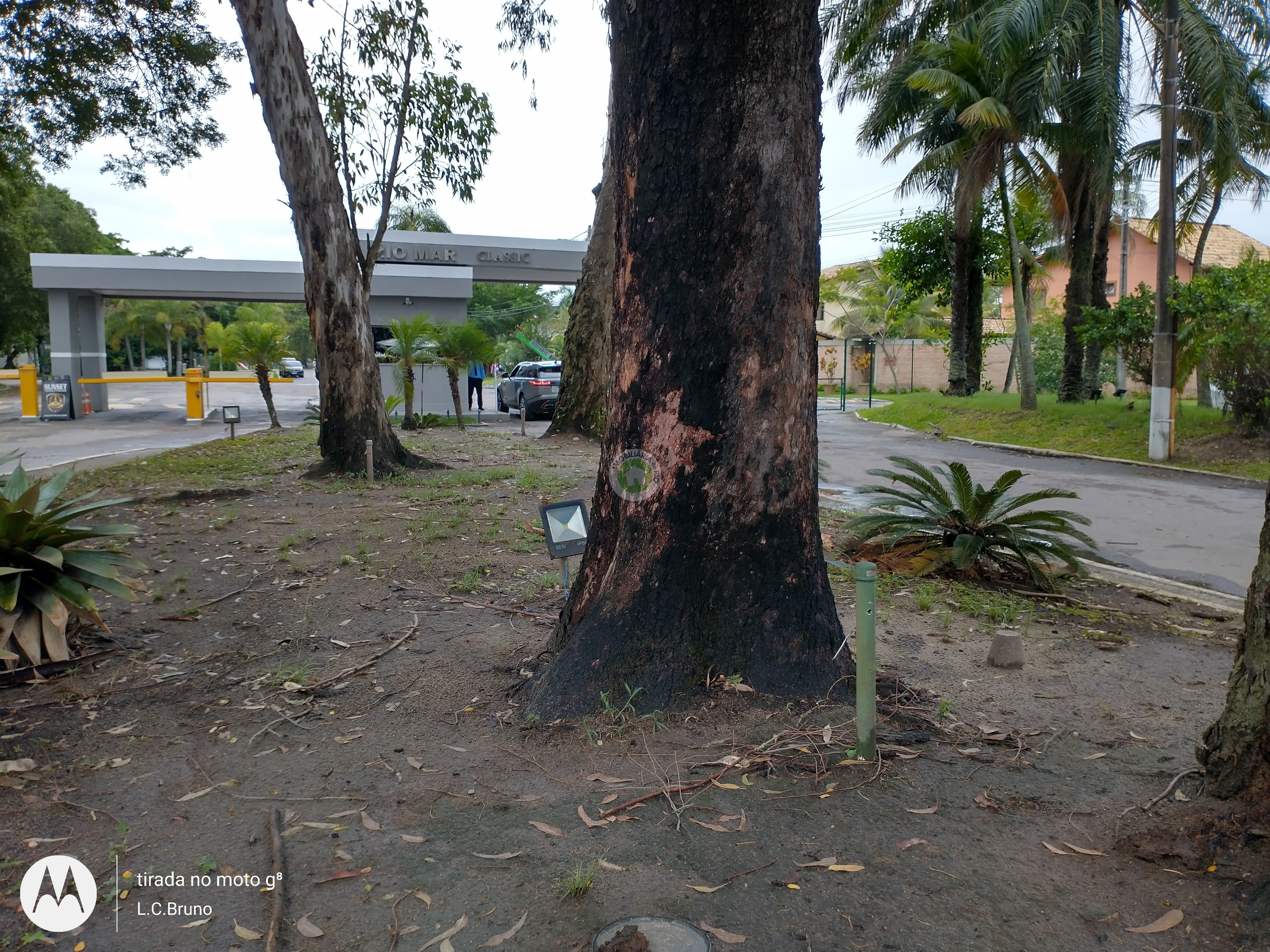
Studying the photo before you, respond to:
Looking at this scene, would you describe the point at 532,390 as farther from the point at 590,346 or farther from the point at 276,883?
the point at 276,883

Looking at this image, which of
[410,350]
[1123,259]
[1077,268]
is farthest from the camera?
[1123,259]

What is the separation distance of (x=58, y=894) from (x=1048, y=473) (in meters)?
15.2

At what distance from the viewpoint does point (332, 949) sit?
9.21 ft

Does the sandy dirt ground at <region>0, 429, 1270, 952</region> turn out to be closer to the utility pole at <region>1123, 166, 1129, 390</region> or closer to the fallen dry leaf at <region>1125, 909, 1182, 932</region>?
the fallen dry leaf at <region>1125, 909, 1182, 932</region>

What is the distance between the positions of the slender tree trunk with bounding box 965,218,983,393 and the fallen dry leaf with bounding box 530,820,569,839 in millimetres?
24766

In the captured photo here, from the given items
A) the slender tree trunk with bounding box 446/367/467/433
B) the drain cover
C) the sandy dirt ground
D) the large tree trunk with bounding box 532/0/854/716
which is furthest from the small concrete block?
the slender tree trunk with bounding box 446/367/467/433

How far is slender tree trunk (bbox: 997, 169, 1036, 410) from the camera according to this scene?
74.5 feet

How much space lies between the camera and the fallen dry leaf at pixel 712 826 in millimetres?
3320

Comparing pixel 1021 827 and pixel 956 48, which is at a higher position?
pixel 956 48

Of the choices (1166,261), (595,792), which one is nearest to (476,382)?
(1166,261)

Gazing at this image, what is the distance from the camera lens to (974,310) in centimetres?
2825

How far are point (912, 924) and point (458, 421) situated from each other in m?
19.7

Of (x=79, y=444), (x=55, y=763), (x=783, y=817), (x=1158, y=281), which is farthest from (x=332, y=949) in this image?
(x=79, y=444)

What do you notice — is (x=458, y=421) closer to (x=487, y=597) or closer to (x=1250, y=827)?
(x=487, y=597)
